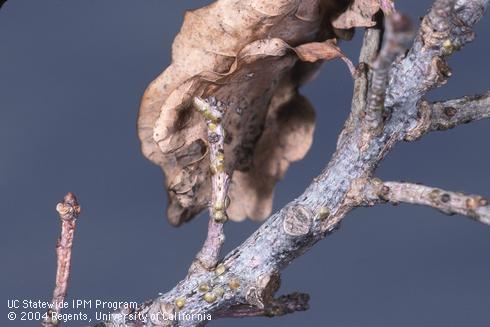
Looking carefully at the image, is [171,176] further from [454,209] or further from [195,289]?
[454,209]

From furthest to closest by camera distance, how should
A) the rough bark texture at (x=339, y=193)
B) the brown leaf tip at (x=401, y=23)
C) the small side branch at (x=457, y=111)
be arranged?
the small side branch at (x=457, y=111), the rough bark texture at (x=339, y=193), the brown leaf tip at (x=401, y=23)

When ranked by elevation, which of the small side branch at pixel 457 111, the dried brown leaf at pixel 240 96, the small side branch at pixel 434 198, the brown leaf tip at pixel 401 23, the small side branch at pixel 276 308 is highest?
the dried brown leaf at pixel 240 96

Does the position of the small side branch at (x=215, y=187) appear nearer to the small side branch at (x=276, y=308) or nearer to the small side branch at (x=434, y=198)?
the small side branch at (x=276, y=308)

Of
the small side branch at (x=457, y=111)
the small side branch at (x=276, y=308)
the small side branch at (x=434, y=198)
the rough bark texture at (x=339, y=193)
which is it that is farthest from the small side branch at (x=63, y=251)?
the small side branch at (x=457, y=111)

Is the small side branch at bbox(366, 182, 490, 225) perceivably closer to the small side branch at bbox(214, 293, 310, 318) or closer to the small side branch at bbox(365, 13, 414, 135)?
the small side branch at bbox(365, 13, 414, 135)

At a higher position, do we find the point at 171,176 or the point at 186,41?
the point at 186,41

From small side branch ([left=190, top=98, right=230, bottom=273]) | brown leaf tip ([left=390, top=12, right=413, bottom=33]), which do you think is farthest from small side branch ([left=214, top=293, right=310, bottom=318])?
brown leaf tip ([left=390, top=12, right=413, bottom=33])

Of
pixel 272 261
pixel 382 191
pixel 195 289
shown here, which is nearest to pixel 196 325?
pixel 195 289
